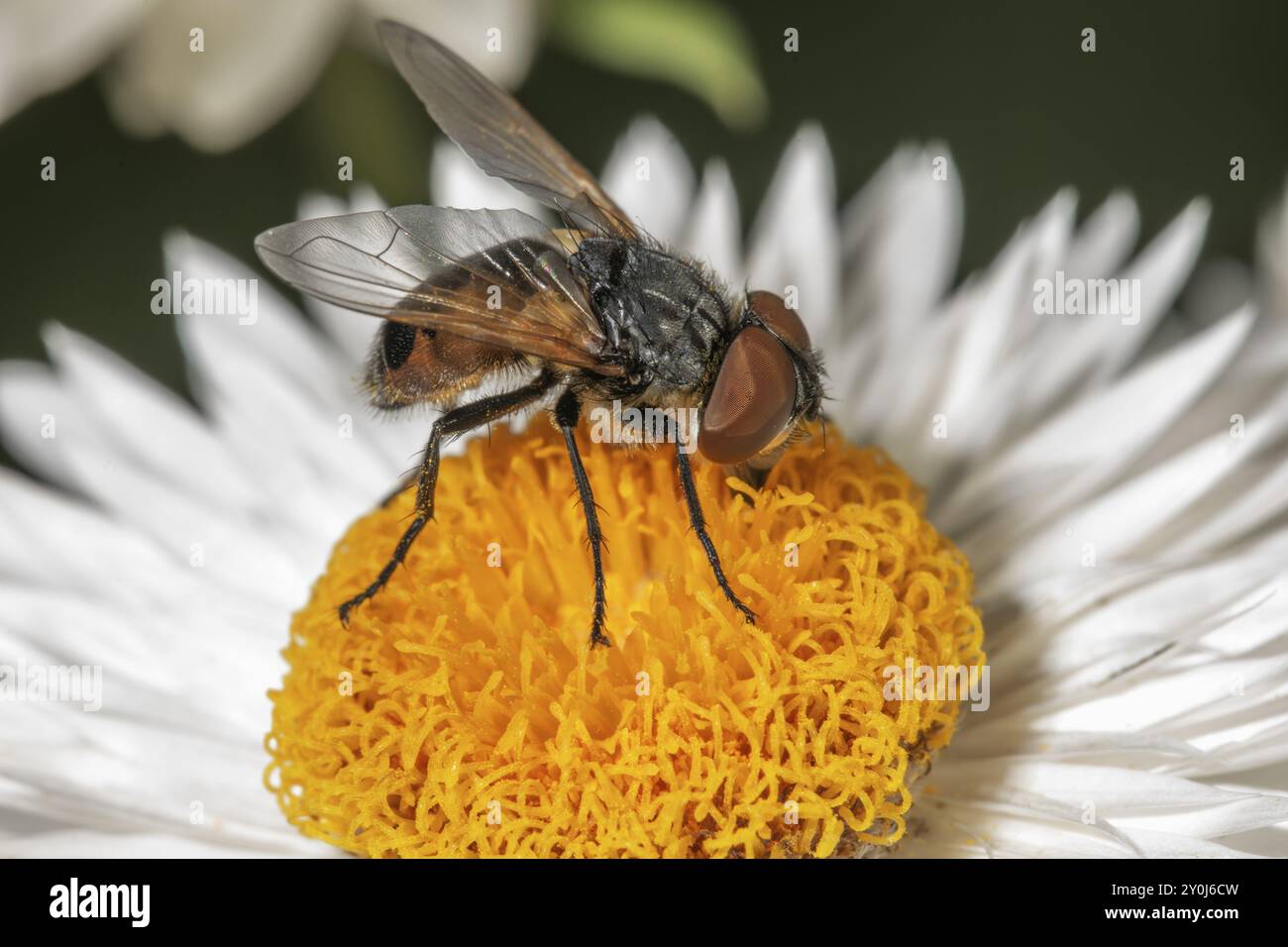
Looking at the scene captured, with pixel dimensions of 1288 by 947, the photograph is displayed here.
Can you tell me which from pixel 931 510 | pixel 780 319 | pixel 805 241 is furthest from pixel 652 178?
pixel 780 319

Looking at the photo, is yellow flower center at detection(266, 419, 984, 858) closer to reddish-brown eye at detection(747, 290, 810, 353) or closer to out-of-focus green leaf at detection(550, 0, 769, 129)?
reddish-brown eye at detection(747, 290, 810, 353)

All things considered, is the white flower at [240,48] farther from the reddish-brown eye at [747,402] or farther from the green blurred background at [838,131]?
the reddish-brown eye at [747,402]

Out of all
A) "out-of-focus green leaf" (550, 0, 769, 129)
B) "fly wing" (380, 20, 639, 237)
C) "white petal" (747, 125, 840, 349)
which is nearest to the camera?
"fly wing" (380, 20, 639, 237)

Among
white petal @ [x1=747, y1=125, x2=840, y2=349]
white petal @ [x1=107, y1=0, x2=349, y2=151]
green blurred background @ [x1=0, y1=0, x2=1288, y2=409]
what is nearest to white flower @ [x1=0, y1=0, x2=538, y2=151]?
white petal @ [x1=107, y1=0, x2=349, y2=151]

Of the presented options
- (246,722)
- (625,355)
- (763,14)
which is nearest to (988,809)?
(625,355)

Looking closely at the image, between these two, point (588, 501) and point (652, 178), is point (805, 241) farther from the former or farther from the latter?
point (588, 501)

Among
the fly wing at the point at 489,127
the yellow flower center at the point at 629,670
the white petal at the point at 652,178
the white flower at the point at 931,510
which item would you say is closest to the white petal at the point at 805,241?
the white flower at the point at 931,510
